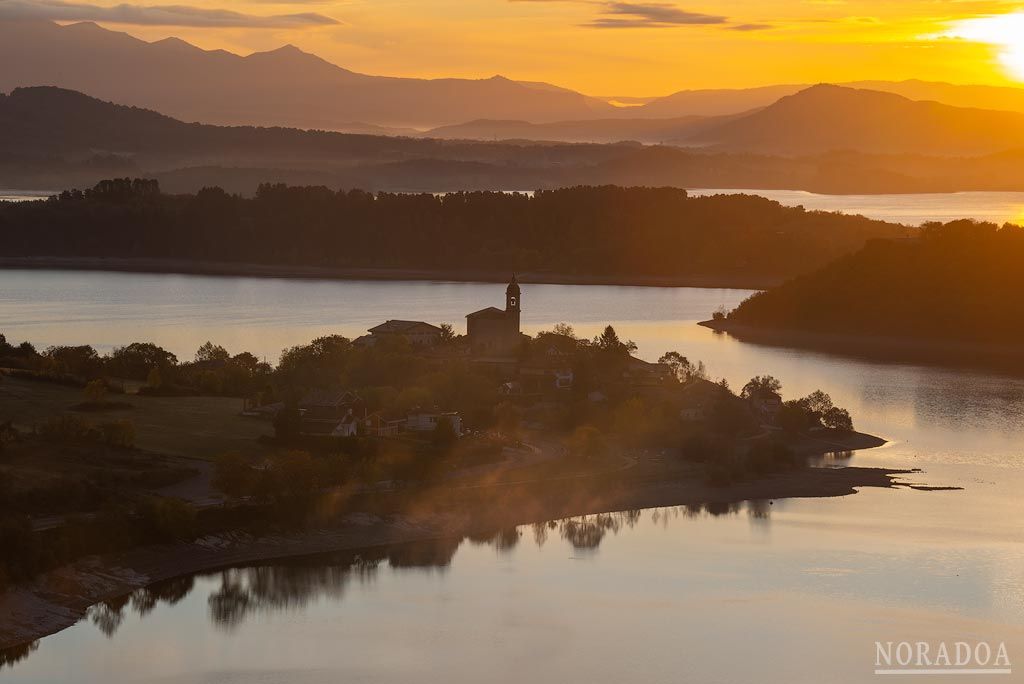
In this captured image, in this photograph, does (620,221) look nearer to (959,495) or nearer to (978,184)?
(959,495)

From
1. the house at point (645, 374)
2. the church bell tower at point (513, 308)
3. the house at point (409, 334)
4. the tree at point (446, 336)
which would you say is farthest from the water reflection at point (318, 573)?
the house at point (409, 334)

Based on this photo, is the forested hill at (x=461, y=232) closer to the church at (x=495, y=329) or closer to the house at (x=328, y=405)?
the church at (x=495, y=329)

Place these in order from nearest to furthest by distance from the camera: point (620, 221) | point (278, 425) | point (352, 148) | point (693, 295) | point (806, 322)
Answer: point (278, 425) → point (806, 322) → point (693, 295) → point (620, 221) → point (352, 148)

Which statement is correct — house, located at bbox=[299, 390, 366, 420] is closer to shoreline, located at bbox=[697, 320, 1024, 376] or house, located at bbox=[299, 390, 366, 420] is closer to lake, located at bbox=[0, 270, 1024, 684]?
lake, located at bbox=[0, 270, 1024, 684]

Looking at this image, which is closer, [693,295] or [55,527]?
[55,527]

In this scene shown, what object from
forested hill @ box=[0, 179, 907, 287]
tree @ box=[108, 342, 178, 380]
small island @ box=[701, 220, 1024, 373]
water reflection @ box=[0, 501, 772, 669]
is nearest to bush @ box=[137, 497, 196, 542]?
water reflection @ box=[0, 501, 772, 669]

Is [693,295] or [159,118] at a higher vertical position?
[159,118]

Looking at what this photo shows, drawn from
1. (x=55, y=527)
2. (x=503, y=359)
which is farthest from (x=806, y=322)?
(x=55, y=527)

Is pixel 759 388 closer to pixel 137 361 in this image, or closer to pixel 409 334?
pixel 409 334
